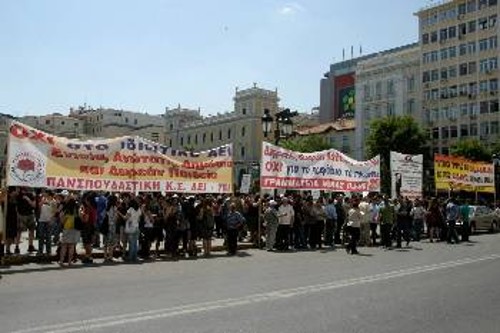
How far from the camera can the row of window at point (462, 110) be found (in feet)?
256

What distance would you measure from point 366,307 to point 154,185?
10.0 m

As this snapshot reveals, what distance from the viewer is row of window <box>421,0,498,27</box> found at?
79812 millimetres

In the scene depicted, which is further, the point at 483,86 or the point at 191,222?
the point at 483,86

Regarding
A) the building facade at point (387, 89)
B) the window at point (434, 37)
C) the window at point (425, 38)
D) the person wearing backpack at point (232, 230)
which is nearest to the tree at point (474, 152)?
the building facade at point (387, 89)

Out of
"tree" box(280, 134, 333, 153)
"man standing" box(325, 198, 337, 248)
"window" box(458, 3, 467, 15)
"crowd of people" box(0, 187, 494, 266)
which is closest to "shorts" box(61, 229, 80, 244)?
"crowd of people" box(0, 187, 494, 266)

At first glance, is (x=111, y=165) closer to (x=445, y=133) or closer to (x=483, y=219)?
(x=483, y=219)

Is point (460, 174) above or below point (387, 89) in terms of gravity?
below

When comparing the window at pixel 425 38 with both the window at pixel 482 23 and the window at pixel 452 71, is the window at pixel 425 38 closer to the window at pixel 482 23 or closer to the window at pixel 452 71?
the window at pixel 452 71

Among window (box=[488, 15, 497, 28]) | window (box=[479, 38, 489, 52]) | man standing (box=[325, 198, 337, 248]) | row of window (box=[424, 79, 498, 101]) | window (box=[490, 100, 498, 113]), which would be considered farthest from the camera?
window (box=[479, 38, 489, 52])

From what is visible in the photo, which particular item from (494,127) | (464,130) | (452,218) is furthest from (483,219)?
(464,130)

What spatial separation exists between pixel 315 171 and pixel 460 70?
63242 mm

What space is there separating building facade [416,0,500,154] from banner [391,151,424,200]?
51.6 meters

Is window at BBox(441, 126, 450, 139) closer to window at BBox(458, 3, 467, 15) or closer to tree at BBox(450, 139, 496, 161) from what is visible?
tree at BBox(450, 139, 496, 161)

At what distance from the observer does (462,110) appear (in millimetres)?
81312
